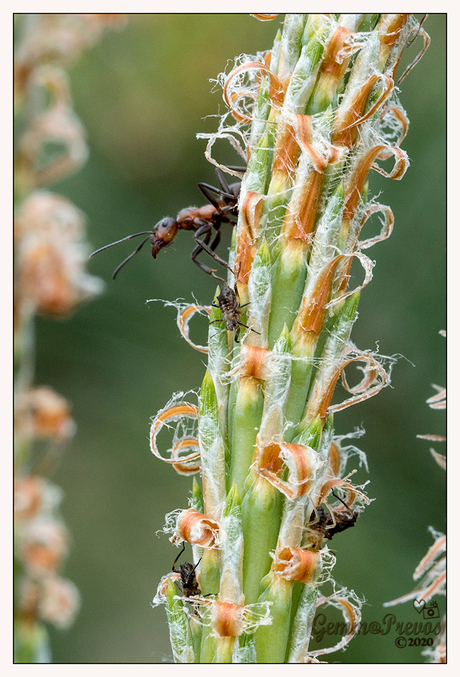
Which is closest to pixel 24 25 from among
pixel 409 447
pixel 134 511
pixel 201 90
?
pixel 201 90

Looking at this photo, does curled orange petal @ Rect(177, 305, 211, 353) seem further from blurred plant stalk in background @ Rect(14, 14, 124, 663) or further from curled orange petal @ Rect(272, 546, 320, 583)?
blurred plant stalk in background @ Rect(14, 14, 124, 663)

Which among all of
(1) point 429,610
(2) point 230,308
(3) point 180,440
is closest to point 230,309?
(2) point 230,308

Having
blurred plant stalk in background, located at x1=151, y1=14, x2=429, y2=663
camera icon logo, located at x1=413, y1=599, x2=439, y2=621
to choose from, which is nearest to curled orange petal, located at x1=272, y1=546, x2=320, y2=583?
blurred plant stalk in background, located at x1=151, y1=14, x2=429, y2=663

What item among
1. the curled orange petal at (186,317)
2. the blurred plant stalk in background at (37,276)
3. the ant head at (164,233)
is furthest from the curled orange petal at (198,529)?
the ant head at (164,233)

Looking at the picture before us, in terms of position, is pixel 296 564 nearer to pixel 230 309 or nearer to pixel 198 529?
pixel 198 529

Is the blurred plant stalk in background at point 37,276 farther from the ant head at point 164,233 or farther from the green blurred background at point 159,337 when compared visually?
the green blurred background at point 159,337

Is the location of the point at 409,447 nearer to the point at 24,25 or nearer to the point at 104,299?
the point at 104,299
